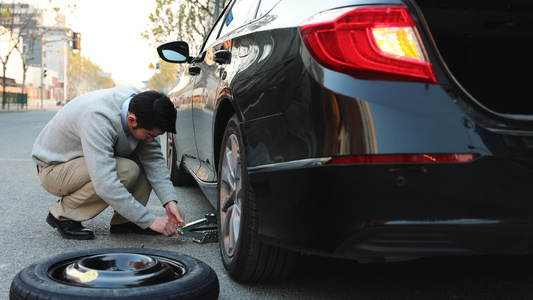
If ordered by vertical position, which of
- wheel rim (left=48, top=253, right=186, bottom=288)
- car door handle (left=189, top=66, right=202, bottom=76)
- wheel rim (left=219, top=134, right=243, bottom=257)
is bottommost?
wheel rim (left=48, top=253, right=186, bottom=288)

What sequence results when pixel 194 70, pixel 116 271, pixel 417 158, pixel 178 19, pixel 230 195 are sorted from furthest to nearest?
pixel 178 19
pixel 194 70
pixel 230 195
pixel 116 271
pixel 417 158

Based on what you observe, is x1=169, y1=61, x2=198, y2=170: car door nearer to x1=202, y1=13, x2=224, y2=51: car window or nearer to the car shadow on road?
x1=202, y1=13, x2=224, y2=51: car window

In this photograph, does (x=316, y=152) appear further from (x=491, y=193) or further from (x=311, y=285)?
(x=311, y=285)

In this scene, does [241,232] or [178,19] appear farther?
[178,19]

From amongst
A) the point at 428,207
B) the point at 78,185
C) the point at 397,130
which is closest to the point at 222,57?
the point at 78,185

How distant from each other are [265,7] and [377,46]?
1.01 metres

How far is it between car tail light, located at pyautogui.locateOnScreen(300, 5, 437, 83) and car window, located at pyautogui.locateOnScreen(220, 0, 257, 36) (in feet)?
3.78

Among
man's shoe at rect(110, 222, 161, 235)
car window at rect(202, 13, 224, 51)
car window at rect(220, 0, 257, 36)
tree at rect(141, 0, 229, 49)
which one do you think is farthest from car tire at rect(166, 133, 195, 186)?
tree at rect(141, 0, 229, 49)

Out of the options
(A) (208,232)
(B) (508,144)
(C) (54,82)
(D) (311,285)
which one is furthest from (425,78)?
(C) (54,82)

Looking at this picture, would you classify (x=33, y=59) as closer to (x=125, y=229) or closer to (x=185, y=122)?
(x=185, y=122)

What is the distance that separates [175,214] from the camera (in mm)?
3396

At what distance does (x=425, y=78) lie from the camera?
177cm

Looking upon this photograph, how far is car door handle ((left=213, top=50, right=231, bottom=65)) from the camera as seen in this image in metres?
2.92

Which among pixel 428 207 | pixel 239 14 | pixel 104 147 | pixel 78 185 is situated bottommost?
pixel 78 185
